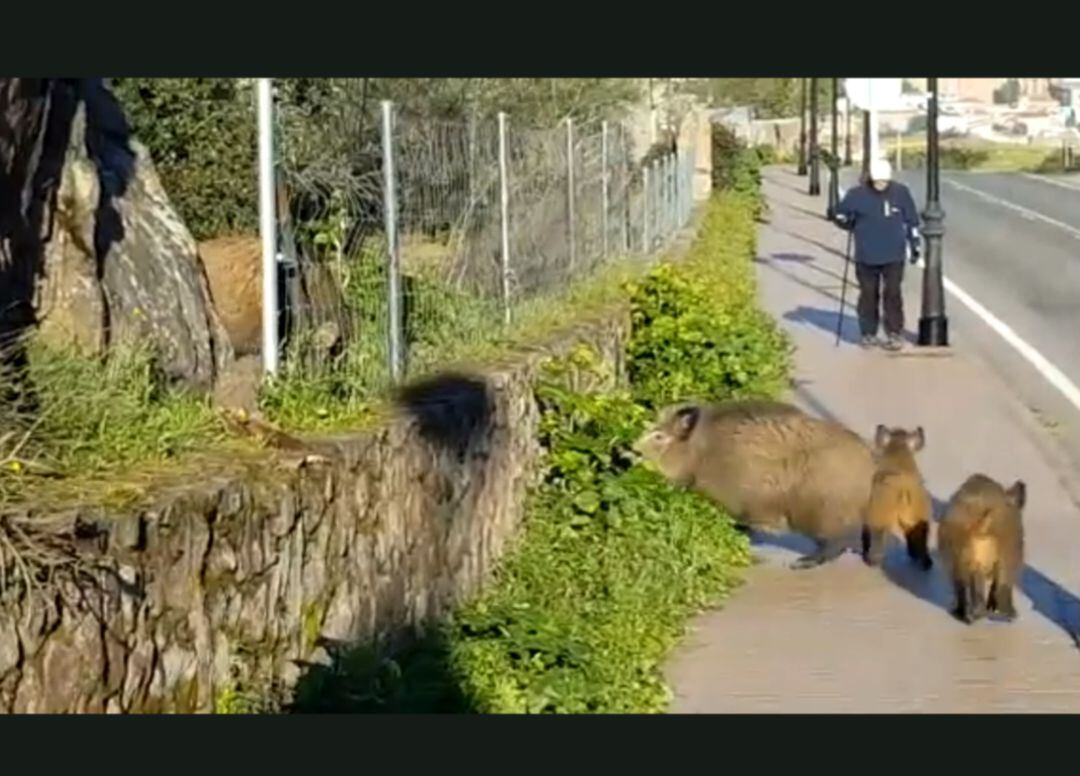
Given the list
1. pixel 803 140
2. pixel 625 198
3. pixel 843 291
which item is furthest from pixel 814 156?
pixel 625 198

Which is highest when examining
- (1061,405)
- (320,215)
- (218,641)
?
(320,215)

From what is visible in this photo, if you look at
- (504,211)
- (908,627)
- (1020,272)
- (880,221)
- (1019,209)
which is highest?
(504,211)

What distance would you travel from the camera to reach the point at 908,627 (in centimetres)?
1018

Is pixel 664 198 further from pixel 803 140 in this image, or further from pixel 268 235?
pixel 803 140

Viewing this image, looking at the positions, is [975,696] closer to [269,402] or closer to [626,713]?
[626,713]

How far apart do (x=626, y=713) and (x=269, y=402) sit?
1922 mm

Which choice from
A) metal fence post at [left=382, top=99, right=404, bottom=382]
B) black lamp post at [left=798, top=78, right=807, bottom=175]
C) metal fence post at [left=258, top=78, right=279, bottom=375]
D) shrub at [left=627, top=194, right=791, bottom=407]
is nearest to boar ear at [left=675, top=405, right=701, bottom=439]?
metal fence post at [left=382, top=99, right=404, bottom=382]

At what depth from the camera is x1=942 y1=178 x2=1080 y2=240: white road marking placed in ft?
113

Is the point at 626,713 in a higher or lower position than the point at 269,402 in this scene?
lower

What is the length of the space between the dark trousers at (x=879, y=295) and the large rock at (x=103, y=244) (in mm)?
11230

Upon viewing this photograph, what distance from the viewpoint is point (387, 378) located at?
32.9ft

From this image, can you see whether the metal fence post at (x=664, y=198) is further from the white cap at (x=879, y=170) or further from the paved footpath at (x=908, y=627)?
the paved footpath at (x=908, y=627)

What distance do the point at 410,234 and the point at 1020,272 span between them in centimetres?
1929

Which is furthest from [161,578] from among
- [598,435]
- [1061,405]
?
[1061,405]
